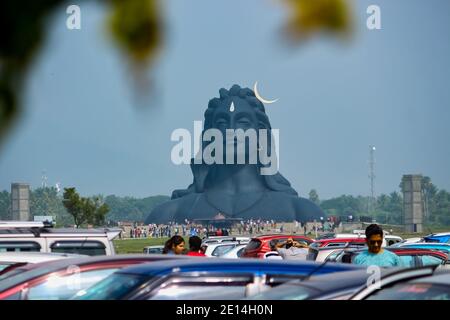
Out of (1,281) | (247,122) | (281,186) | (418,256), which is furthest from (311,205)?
(1,281)

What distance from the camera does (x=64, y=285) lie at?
6.38 metres

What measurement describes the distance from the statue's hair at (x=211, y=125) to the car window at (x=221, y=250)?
6536 cm

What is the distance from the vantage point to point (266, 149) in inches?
3593

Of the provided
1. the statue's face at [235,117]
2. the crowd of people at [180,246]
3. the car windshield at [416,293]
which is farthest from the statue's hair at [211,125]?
the car windshield at [416,293]

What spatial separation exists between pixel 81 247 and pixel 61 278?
224 inches

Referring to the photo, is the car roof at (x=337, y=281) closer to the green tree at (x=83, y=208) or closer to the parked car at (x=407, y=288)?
the parked car at (x=407, y=288)

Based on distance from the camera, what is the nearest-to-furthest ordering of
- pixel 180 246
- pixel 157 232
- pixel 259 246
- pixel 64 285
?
pixel 64 285, pixel 180 246, pixel 259 246, pixel 157 232

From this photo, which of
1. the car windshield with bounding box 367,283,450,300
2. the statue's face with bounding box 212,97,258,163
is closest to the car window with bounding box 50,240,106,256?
the car windshield with bounding box 367,283,450,300

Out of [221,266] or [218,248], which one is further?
[218,248]

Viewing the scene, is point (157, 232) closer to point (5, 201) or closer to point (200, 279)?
point (5, 201)

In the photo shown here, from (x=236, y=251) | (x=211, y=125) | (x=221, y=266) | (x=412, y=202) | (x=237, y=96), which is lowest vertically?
(x=236, y=251)

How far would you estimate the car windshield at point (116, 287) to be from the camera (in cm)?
484

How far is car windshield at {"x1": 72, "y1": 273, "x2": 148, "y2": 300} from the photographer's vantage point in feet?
15.9

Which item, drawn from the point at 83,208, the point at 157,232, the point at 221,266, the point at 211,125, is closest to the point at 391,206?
the point at 211,125
